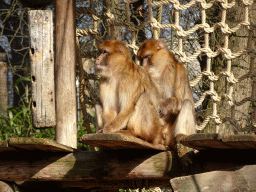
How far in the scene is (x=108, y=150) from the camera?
2906 mm

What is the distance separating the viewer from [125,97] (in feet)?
10.8

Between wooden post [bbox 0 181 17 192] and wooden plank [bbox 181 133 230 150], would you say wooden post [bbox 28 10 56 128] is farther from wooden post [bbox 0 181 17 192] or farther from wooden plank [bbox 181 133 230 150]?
wooden plank [bbox 181 133 230 150]

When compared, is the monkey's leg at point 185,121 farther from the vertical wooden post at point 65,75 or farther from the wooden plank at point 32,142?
the wooden plank at point 32,142

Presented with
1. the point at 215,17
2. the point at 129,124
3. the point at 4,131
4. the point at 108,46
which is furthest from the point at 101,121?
the point at 4,131

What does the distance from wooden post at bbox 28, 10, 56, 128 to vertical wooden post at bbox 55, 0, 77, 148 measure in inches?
3.7

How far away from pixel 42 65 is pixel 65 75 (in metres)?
0.26

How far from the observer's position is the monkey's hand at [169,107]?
3494 millimetres

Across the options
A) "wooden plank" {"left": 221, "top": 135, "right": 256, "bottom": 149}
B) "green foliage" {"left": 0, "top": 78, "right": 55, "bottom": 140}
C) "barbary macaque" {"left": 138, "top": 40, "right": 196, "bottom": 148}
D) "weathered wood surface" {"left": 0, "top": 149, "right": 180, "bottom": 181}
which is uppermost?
"barbary macaque" {"left": 138, "top": 40, "right": 196, "bottom": 148}

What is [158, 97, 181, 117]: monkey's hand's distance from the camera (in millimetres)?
3494

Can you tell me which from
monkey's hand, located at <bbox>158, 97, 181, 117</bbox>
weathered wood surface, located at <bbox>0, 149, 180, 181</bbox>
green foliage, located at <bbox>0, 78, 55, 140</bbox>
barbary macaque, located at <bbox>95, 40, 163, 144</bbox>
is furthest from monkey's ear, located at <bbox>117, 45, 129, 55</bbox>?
green foliage, located at <bbox>0, 78, 55, 140</bbox>

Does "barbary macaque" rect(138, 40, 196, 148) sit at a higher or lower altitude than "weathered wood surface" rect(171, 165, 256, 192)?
higher

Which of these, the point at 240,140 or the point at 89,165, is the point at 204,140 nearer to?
the point at 240,140

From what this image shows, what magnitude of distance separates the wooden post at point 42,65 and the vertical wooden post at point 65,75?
93 millimetres

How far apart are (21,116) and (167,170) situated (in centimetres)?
453
